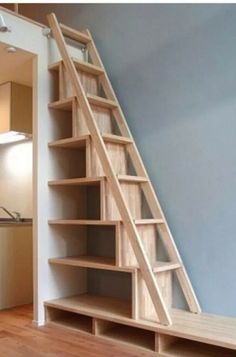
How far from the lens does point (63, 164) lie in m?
3.35

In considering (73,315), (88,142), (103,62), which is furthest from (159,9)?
(73,315)

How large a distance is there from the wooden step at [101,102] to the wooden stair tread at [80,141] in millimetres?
317

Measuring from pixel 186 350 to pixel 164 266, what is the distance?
1.77ft

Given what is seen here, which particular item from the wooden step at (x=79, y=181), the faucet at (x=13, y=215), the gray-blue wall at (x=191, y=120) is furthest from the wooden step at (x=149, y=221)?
the faucet at (x=13, y=215)

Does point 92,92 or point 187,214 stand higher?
point 92,92

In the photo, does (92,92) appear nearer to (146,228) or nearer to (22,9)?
(146,228)

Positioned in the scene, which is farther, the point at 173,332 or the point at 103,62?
the point at 103,62

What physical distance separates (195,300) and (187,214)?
61 cm

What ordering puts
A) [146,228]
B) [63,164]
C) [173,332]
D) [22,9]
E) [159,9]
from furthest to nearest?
1. [22,9]
2. [63,164]
3. [159,9]
4. [146,228]
5. [173,332]

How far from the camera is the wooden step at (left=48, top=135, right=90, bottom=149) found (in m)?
2.96

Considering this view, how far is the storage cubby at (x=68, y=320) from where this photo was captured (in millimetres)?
2945

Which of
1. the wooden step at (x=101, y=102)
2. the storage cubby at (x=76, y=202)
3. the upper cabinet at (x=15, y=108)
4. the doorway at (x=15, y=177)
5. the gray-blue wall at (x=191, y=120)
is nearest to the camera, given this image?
the gray-blue wall at (x=191, y=120)

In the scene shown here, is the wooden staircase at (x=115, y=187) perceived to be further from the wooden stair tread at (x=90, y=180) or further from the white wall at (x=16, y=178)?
the white wall at (x=16, y=178)

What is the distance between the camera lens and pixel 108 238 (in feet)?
10.9
